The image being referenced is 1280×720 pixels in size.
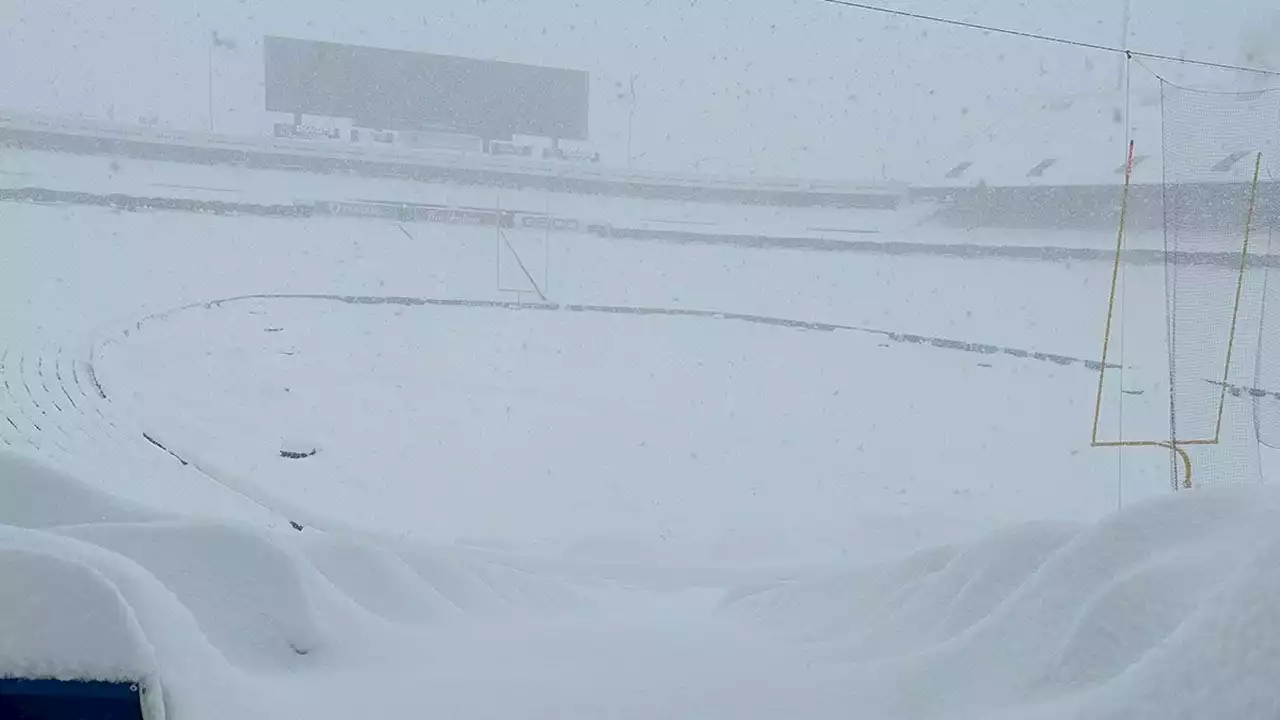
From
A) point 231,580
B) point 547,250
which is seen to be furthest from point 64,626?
point 547,250

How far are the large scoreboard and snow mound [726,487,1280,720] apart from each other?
955 inches

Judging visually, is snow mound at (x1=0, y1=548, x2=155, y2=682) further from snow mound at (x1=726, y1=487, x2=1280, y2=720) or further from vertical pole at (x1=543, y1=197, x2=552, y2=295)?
vertical pole at (x1=543, y1=197, x2=552, y2=295)

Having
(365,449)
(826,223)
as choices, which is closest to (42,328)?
(365,449)

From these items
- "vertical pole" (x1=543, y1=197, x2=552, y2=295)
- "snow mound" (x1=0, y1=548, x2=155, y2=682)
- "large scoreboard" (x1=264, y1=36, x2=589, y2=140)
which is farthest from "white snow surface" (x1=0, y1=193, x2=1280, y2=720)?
"large scoreboard" (x1=264, y1=36, x2=589, y2=140)

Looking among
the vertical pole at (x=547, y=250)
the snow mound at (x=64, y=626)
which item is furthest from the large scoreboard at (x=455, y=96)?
the snow mound at (x=64, y=626)

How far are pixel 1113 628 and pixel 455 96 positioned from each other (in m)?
25.6

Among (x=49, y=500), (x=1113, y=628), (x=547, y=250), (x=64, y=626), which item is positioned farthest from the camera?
(x=547, y=250)

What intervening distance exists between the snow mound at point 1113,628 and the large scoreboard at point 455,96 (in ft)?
79.6

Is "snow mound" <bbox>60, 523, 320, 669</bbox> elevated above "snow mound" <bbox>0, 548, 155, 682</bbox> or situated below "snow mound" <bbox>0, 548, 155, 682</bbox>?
below

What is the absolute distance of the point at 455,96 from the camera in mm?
24234

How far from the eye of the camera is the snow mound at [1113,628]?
73 centimetres

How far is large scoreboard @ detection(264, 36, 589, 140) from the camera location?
77.0 feet

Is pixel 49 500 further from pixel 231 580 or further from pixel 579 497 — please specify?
pixel 579 497

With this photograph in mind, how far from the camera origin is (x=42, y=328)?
1050 cm
